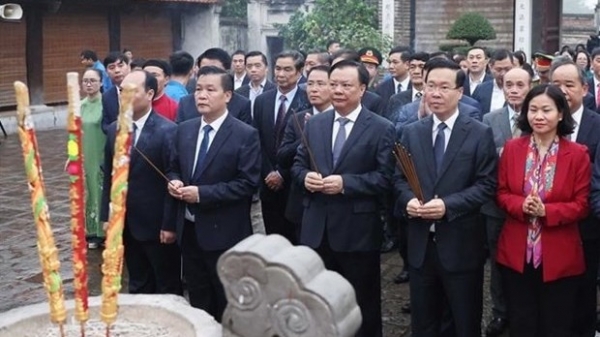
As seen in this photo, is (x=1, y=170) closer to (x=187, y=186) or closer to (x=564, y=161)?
(x=187, y=186)

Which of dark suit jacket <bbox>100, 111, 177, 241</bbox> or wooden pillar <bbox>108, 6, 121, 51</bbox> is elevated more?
wooden pillar <bbox>108, 6, 121, 51</bbox>

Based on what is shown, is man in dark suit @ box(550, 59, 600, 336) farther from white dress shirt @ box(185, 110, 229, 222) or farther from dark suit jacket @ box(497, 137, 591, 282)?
white dress shirt @ box(185, 110, 229, 222)

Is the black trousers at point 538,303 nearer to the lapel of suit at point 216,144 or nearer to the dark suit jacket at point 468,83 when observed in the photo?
the lapel of suit at point 216,144

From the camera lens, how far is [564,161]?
153 inches

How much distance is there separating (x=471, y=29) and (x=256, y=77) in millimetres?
7626

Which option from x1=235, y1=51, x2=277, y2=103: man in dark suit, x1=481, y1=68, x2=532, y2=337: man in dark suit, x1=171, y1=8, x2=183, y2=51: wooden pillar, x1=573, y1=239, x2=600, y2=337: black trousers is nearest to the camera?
x1=573, y1=239, x2=600, y2=337: black trousers

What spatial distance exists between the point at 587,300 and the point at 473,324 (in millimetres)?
801

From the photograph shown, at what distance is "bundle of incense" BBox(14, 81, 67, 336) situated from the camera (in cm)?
259

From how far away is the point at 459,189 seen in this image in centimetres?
398

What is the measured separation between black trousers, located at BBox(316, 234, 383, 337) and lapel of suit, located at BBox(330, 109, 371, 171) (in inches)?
17.2

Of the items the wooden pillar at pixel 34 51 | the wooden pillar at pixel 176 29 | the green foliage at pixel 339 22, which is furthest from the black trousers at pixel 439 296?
the wooden pillar at pixel 176 29

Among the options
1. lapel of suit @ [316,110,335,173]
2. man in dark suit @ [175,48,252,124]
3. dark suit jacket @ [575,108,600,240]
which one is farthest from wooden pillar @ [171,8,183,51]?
dark suit jacket @ [575,108,600,240]

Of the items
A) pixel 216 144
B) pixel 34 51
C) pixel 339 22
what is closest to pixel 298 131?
pixel 216 144

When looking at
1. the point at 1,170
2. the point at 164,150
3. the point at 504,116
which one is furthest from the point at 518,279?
the point at 1,170
